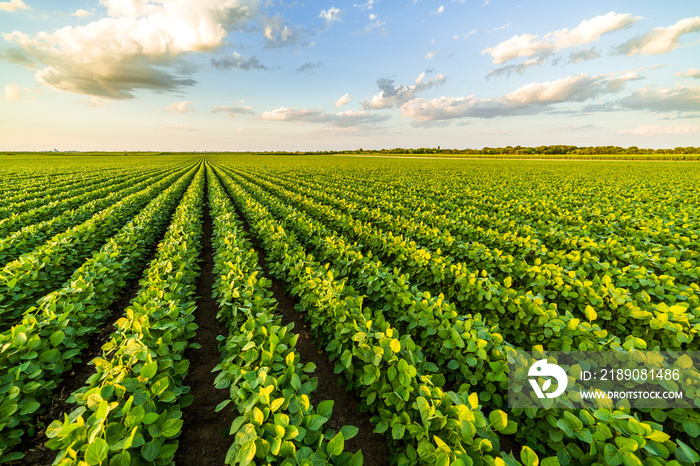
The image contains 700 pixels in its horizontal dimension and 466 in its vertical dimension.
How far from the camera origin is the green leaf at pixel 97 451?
172 centimetres

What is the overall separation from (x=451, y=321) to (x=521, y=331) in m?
1.40

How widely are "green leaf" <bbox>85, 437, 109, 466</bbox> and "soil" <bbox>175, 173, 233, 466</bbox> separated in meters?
→ 0.84

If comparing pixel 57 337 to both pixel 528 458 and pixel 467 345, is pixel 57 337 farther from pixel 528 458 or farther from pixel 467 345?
pixel 467 345

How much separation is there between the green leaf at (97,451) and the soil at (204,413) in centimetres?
84

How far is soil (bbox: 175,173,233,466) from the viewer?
10.3 feet

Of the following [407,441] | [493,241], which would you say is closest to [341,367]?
[407,441]

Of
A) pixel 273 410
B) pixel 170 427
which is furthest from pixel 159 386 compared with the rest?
pixel 273 410

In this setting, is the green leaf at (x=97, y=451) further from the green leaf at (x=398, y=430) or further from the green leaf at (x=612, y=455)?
the green leaf at (x=612, y=455)

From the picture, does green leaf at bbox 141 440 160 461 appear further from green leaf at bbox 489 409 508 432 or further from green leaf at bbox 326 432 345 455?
green leaf at bbox 489 409 508 432

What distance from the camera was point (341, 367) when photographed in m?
3.72

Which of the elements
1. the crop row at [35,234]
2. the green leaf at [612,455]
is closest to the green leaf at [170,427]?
the green leaf at [612,455]

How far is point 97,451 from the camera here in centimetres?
175

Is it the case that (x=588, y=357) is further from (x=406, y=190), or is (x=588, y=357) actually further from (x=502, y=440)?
(x=406, y=190)

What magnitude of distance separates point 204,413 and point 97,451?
2.25m
